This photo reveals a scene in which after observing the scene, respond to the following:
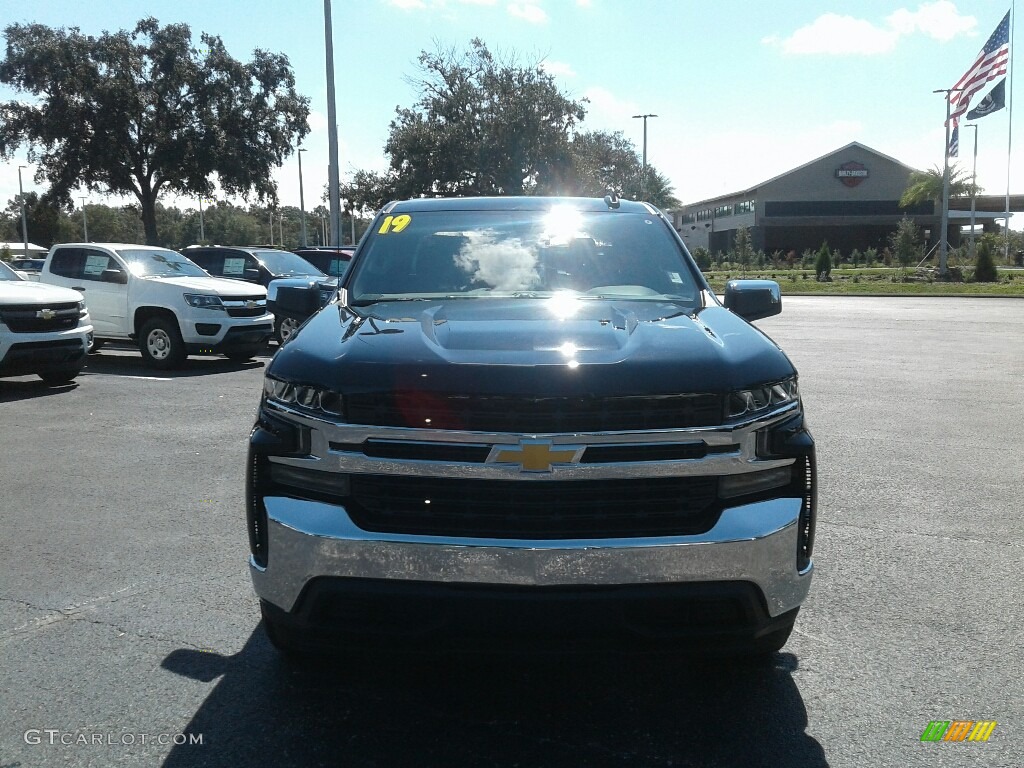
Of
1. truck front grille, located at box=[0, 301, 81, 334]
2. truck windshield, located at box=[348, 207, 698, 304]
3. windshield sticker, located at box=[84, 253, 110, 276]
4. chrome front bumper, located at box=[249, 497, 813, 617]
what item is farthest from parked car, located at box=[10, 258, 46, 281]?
chrome front bumper, located at box=[249, 497, 813, 617]

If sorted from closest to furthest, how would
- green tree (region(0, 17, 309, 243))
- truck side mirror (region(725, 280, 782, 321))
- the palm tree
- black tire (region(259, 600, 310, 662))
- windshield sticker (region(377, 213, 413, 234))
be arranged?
black tire (region(259, 600, 310, 662)), truck side mirror (region(725, 280, 782, 321)), windshield sticker (region(377, 213, 413, 234)), green tree (region(0, 17, 309, 243)), the palm tree

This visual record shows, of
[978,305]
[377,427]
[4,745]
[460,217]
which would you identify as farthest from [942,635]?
[978,305]

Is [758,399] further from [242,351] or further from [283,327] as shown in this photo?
[283,327]

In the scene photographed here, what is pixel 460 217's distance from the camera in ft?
15.8

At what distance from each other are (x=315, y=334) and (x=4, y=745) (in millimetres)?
1652

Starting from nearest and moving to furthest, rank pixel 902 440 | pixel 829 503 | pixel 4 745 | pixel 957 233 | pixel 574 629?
pixel 574 629 < pixel 4 745 < pixel 829 503 < pixel 902 440 < pixel 957 233

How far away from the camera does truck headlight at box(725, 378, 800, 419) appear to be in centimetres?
293

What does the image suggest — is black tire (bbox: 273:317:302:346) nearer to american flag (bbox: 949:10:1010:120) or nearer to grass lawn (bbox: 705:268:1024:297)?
grass lawn (bbox: 705:268:1024:297)

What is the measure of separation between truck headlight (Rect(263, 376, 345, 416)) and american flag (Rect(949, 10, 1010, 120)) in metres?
36.9

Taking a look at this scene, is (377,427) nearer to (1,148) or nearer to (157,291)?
(157,291)

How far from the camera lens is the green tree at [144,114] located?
32.2 m

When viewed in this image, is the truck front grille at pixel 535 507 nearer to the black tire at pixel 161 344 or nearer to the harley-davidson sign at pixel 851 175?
the black tire at pixel 161 344

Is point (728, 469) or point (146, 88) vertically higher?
point (146, 88)

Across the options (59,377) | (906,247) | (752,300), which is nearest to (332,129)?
(59,377)
